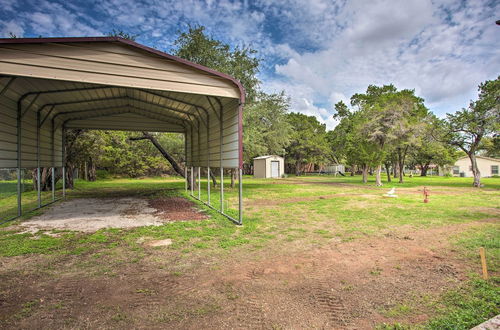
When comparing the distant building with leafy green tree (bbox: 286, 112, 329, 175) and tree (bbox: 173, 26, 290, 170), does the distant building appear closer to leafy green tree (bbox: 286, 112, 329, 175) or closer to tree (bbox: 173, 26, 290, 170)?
leafy green tree (bbox: 286, 112, 329, 175)

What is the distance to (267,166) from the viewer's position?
29938mm

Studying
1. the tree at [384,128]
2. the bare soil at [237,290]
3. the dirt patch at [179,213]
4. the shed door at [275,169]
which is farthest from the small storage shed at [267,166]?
the bare soil at [237,290]

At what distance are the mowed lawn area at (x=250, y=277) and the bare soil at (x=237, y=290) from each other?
0.04 feet

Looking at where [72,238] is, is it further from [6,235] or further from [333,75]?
[333,75]

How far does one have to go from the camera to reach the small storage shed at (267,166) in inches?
1174

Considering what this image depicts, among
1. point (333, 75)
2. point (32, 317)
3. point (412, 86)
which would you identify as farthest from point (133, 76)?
point (412, 86)

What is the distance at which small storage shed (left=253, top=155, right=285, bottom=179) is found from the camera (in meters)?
29.8

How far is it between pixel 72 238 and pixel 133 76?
3.47 metres

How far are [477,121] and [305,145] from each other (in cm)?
1933

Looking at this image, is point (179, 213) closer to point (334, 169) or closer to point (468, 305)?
point (468, 305)

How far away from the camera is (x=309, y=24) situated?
14.3 m

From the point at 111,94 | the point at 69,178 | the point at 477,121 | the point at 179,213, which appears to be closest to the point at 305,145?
the point at 477,121

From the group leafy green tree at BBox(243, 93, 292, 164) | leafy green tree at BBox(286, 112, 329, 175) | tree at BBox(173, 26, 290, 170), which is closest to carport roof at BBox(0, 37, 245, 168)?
tree at BBox(173, 26, 290, 170)

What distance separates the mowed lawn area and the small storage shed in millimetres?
23688
